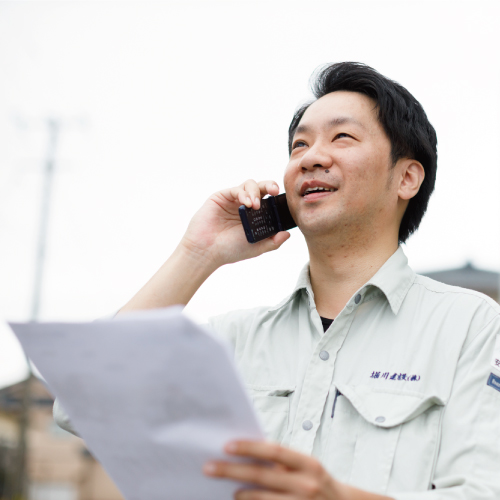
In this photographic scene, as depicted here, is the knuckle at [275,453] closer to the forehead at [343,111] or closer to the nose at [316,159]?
the nose at [316,159]

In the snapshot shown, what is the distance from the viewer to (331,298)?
2143 millimetres

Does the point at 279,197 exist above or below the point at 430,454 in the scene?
above

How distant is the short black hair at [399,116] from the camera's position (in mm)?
2304

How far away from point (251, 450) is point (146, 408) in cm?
23

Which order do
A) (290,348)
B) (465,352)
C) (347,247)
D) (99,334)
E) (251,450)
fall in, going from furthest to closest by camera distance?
(347,247) < (290,348) < (465,352) < (99,334) < (251,450)

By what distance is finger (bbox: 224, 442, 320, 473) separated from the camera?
91 centimetres

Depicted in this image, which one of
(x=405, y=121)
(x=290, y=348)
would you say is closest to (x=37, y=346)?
(x=290, y=348)

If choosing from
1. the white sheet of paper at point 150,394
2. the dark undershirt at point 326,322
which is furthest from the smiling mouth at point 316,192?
the white sheet of paper at point 150,394

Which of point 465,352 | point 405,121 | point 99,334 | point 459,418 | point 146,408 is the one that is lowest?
point 459,418

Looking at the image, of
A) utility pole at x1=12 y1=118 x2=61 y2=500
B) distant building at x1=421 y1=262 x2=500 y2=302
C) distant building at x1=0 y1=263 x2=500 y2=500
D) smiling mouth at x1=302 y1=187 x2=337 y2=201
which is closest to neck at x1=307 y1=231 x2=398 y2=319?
smiling mouth at x1=302 y1=187 x2=337 y2=201

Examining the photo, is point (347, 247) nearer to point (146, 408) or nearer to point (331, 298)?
point (331, 298)

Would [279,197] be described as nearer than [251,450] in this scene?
No

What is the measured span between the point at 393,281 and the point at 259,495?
1192 millimetres

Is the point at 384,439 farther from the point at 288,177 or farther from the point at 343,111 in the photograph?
the point at 343,111
